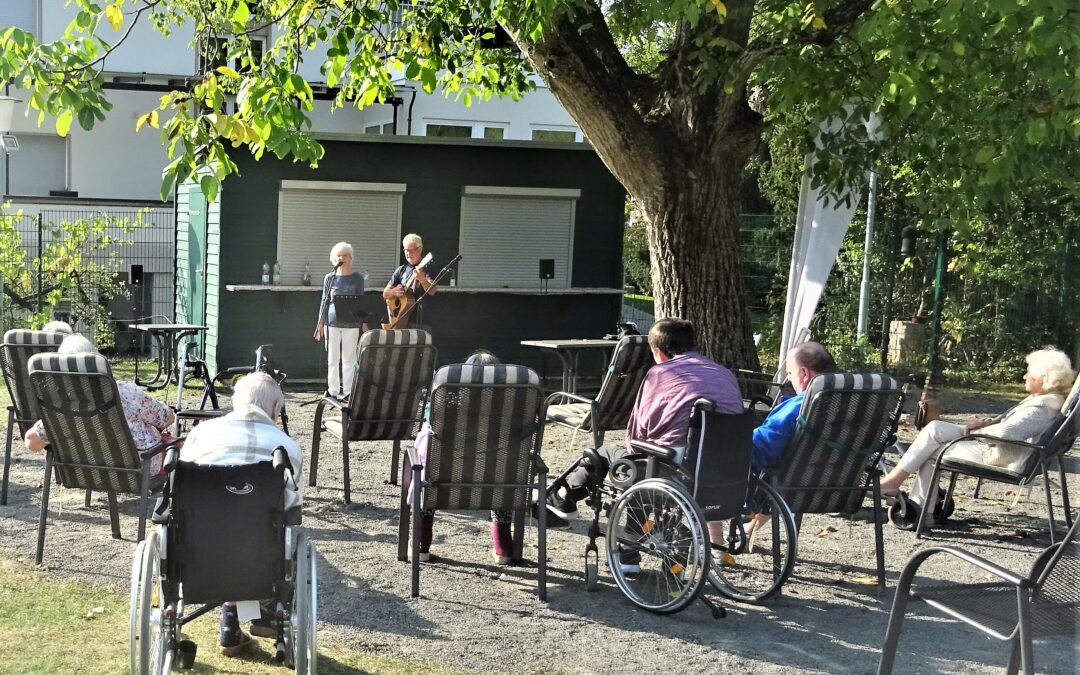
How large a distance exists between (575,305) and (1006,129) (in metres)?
6.74

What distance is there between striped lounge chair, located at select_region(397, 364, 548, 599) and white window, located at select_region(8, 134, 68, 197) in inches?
849

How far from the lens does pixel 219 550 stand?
4.26 meters

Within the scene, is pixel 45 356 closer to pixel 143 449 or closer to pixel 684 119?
pixel 143 449

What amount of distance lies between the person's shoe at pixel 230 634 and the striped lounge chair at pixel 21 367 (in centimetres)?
309

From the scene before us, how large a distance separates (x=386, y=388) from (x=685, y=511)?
2937 millimetres

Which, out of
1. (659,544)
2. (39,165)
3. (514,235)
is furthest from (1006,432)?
(39,165)

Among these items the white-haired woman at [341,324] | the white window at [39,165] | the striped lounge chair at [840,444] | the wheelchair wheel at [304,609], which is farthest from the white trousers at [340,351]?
the white window at [39,165]

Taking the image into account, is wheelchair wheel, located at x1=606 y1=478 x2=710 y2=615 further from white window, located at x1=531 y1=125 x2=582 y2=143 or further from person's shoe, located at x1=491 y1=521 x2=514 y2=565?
white window, located at x1=531 y1=125 x2=582 y2=143

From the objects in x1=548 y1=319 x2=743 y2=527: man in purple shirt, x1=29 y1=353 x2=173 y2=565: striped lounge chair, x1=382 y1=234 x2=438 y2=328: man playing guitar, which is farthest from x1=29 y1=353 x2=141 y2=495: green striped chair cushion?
x1=382 y1=234 x2=438 y2=328: man playing guitar

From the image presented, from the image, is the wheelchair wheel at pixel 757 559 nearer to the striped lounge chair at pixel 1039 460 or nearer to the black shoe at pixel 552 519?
the black shoe at pixel 552 519

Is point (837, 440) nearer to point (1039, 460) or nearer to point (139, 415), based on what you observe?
point (1039, 460)

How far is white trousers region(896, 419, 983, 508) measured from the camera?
24.5ft

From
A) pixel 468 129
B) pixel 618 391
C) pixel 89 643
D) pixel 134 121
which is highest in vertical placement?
pixel 468 129

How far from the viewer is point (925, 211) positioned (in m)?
10.3
